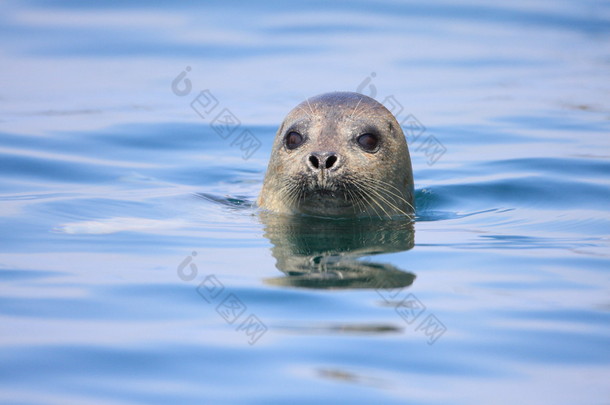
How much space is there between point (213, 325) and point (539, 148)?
7228 mm

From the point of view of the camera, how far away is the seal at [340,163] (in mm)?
7367

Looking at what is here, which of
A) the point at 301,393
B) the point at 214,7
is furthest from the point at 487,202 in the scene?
the point at 214,7

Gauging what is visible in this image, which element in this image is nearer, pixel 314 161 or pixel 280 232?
pixel 314 161

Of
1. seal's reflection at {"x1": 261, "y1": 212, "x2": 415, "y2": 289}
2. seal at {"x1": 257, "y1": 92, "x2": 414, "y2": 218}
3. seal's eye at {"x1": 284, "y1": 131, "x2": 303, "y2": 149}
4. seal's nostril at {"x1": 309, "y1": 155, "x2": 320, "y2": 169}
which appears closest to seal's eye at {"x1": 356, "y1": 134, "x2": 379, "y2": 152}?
seal at {"x1": 257, "y1": 92, "x2": 414, "y2": 218}

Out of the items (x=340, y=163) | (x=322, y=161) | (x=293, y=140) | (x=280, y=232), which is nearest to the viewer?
(x=322, y=161)

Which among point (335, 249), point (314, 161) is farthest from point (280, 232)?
point (335, 249)

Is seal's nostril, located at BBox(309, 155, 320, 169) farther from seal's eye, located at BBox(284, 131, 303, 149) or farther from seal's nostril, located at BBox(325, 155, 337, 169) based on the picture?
seal's eye, located at BBox(284, 131, 303, 149)

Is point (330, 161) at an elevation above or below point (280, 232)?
above

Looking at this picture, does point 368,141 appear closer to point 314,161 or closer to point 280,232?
point 314,161

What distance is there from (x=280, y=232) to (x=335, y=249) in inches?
28.2

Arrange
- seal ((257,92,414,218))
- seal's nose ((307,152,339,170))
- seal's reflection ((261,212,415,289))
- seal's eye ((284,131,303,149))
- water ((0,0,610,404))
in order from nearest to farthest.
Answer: water ((0,0,610,404)) → seal's reflection ((261,212,415,289)) → seal's nose ((307,152,339,170)) → seal ((257,92,414,218)) → seal's eye ((284,131,303,149))

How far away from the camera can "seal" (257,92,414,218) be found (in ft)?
24.2

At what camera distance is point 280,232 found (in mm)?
7441

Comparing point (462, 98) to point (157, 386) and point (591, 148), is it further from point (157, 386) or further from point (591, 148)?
point (157, 386)
